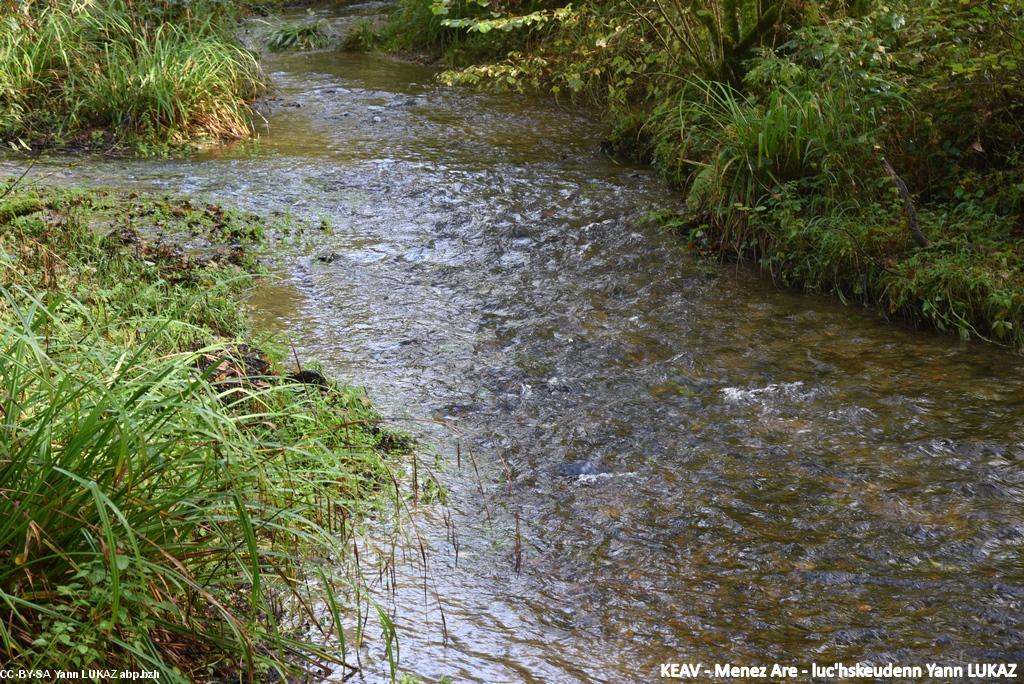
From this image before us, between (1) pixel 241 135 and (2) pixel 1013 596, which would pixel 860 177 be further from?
(1) pixel 241 135

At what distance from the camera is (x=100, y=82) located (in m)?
9.73

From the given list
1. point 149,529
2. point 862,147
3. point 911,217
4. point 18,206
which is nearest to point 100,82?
point 18,206

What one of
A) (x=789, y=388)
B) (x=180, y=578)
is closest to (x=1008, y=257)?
(x=789, y=388)

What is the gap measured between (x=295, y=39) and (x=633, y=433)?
1165cm

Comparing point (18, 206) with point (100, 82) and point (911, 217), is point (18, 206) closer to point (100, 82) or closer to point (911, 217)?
point (100, 82)

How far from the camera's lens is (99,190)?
26.7 ft

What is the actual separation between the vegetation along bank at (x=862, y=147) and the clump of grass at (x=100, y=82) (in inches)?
117

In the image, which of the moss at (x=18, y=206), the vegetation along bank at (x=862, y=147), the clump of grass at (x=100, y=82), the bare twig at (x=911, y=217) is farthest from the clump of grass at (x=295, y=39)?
the bare twig at (x=911, y=217)

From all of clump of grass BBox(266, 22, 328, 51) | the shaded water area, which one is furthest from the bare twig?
clump of grass BBox(266, 22, 328, 51)

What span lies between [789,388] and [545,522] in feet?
6.22

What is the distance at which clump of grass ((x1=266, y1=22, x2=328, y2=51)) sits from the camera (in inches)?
579

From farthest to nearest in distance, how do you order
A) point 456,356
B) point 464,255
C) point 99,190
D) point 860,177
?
point 99,190 → point 464,255 → point 860,177 → point 456,356

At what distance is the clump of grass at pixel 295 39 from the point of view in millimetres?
14695

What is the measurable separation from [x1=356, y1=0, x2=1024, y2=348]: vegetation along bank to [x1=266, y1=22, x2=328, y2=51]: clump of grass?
6.85 m
